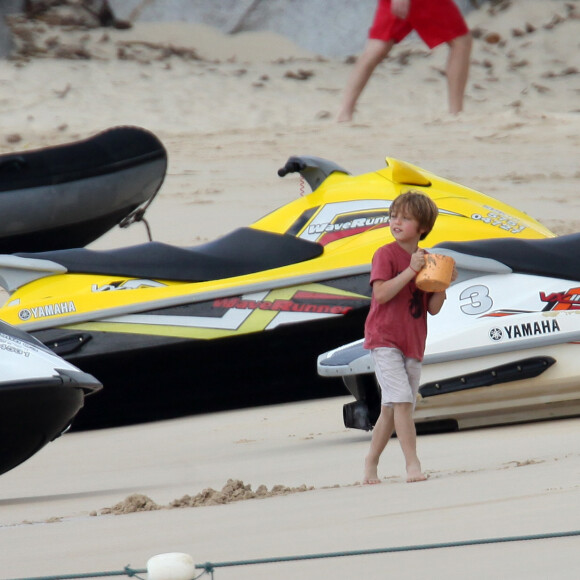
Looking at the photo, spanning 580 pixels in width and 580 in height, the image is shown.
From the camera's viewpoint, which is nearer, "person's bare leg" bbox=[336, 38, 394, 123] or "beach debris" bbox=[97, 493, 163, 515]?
"beach debris" bbox=[97, 493, 163, 515]

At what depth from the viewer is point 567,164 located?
34.8ft

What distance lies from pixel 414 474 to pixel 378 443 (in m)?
0.19

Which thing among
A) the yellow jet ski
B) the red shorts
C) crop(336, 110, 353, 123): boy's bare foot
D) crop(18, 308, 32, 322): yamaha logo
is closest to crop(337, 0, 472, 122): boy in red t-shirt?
the red shorts

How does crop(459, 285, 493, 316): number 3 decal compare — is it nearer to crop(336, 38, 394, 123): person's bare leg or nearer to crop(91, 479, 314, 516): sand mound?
crop(91, 479, 314, 516): sand mound

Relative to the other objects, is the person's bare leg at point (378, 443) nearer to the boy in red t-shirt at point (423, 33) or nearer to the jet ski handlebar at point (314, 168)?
the jet ski handlebar at point (314, 168)

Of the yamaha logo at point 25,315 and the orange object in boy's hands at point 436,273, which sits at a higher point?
the orange object in boy's hands at point 436,273

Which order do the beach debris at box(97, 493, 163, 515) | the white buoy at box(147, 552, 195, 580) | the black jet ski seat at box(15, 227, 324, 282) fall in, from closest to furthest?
the white buoy at box(147, 552, 195, 580) < the beach debris at box(97, 493, 163, 515) < the black jet ski seat at box(15, 227, 324, 282)

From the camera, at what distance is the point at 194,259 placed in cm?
636

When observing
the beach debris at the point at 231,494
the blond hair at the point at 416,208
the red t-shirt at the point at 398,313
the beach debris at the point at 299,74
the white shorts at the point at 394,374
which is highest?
the blond hair at the point at 416,208

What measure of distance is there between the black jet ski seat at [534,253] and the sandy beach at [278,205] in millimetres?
588

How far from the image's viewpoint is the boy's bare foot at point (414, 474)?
13.5 feet

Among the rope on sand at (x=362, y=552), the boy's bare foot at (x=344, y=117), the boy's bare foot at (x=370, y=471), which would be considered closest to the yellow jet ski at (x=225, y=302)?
the boy's bare foot at (x=370, y=471)

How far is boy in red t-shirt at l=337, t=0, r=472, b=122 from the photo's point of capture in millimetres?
10484

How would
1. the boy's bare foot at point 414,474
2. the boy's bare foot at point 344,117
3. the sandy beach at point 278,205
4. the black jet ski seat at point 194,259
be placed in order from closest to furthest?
the sandy beach at point 278,205 < the boy's bare foot at point 414,474 < the black jet ski seat at point 194,259 < the boy's bare foot at point 344,117
